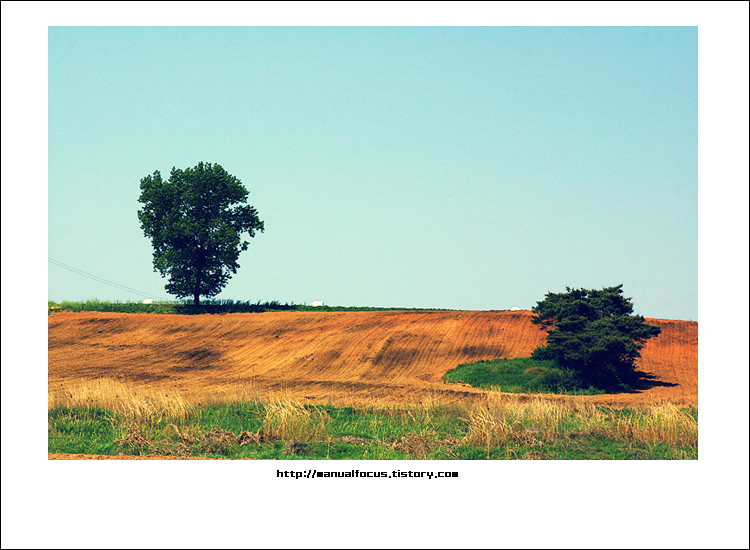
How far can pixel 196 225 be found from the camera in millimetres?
59188

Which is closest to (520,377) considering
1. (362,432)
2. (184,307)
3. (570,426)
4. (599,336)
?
(599,336)

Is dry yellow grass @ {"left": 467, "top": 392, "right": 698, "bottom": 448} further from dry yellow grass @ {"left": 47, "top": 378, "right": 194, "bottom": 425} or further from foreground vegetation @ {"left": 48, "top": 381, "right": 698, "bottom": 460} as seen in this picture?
dry yellow grass @ {"left": 47, "top": 378, "right": 194, "bottom": 425}

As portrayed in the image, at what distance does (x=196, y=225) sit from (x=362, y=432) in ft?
150

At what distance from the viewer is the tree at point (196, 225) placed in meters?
58.7

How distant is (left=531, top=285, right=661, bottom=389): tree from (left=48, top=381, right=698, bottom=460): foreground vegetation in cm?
1067

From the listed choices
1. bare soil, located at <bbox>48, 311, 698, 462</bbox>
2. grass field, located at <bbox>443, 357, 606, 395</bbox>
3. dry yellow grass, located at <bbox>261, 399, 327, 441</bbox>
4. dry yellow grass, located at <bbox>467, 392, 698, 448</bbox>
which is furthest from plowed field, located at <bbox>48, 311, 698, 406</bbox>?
dry yellow grass, located at <bbox>261, 399, 327, 441</bbox>

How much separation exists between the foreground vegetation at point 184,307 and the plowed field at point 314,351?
540cm

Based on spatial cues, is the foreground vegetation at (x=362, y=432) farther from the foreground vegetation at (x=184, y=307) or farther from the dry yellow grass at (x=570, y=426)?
the foreground vegetation at (x=184, y=307)

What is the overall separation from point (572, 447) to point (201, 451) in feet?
28.8

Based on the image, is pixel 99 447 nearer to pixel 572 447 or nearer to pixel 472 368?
pixel 572 447

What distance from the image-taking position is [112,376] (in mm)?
34781

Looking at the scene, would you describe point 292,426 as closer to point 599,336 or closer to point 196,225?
point 599,336

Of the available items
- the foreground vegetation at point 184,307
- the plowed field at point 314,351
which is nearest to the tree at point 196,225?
the foreground vegetation at point 184,307

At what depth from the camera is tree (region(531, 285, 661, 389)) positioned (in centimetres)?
3078
